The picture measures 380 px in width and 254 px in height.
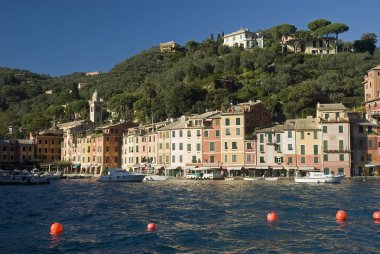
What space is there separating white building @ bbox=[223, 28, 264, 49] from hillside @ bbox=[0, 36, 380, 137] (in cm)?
606

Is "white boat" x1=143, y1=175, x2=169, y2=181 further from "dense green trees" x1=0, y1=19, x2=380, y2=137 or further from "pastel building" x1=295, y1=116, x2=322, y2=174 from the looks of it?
"dense green trees" x1=0, y1=19, x2=380, y2=137

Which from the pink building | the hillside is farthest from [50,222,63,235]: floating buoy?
the hillside

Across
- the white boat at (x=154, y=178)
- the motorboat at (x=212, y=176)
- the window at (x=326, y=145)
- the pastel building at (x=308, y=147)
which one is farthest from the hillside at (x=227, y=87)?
the white boat at (x=154, y=178)

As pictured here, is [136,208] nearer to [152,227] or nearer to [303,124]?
[152,227]

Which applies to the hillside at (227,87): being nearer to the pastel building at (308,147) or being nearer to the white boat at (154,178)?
the pastel building at (308,147)

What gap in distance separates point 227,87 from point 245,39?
45839 millimetres

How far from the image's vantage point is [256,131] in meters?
76.4

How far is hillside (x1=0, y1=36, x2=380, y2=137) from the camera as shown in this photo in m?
98.7

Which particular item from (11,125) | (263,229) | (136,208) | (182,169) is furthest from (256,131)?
(11,125)

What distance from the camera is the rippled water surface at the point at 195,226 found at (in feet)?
74.7

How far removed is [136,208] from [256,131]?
42.3 metres

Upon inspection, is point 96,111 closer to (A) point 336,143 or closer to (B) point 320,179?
(A) point 336,143

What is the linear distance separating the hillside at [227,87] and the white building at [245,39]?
6055 mm

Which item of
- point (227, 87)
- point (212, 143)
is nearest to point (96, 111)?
point (227, 87)
